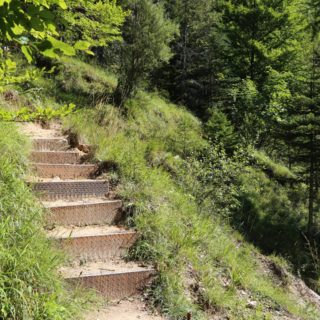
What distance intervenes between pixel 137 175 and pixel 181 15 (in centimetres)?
1886

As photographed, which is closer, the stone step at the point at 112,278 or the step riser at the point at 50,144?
the stone step at the point at 112,278

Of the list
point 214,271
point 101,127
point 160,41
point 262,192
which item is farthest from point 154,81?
point 214,271

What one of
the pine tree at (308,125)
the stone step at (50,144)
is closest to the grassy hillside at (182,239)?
the stone step at (50,144)

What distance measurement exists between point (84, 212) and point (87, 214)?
5 centimetres

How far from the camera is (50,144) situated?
633cm

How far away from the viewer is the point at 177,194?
5.64 metres

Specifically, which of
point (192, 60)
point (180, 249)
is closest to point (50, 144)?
point (180, 249)

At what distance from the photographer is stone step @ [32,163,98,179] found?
5422 mm

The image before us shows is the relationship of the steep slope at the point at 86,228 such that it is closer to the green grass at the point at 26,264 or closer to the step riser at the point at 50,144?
the step riser at the point at 50,144

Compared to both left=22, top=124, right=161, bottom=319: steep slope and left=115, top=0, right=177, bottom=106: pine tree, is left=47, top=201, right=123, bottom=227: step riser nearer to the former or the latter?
left=22, top=124, right=161, bottom=319: steep slope

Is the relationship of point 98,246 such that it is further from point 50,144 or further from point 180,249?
point 50,144

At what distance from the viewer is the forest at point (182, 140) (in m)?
3.19

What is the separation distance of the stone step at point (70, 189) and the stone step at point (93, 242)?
576mm

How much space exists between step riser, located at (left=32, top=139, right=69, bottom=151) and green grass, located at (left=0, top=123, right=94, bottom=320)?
5.69ft
